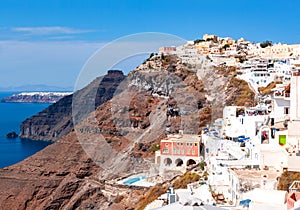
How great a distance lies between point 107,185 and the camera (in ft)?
69.6

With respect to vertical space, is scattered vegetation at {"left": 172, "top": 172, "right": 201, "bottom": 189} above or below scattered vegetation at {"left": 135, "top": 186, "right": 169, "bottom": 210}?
above

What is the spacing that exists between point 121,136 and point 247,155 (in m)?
17.5

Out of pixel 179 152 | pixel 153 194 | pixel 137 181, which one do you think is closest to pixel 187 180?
pixel 153 194

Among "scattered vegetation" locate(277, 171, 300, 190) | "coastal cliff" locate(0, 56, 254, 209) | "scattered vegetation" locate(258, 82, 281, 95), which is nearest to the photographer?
"scattered vegetation" locate(277, 171, 300, 190)

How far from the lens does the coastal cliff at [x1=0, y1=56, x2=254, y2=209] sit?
22.8 meters

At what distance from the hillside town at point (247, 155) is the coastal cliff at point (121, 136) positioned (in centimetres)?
163

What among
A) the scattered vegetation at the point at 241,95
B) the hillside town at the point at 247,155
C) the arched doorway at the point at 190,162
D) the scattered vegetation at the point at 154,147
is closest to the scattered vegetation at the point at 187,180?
the hillside town at the point at 247,155

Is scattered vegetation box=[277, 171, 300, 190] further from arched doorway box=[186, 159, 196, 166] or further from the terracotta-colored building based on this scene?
arched doorway box=[186, 159, 196, 166]

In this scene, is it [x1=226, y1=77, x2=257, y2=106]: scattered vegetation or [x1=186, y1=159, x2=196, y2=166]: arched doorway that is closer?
[x1=186, y1=159, x2=196, y2=166]: arched doorway

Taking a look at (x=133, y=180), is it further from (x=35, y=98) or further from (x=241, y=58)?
(x=35, y=98)

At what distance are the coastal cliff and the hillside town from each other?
64.3 inches

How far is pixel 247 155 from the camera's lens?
482 inches

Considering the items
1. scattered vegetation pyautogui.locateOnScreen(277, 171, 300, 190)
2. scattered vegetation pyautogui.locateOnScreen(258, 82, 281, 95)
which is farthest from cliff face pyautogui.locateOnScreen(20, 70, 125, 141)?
scattered vegetation pyautogui.locateOnScreen(277, 171, 300, 190)

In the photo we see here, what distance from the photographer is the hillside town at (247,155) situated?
7506 millimetres
